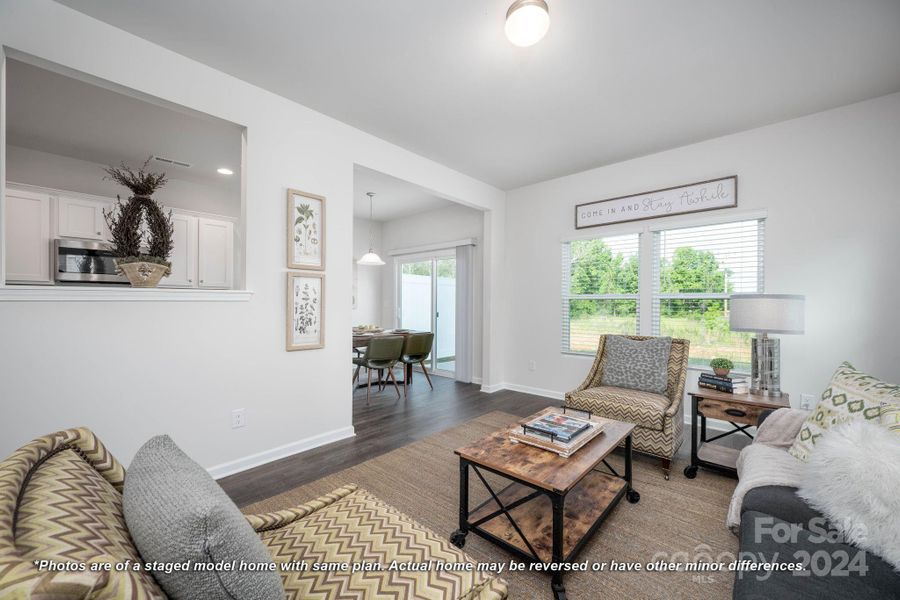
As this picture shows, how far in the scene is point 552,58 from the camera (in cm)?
232

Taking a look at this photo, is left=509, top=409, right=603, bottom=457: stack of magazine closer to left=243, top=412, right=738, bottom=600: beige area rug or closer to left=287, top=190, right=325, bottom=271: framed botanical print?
left=243, top=412, right=738, bottom=600: beige area rug

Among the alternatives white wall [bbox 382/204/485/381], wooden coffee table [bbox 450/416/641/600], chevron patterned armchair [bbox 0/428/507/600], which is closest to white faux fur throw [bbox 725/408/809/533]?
wooden coffee table [bbox 450/416/641/600]

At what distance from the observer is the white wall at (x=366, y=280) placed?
261 inches

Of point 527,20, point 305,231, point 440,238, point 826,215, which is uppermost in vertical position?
point 527,20

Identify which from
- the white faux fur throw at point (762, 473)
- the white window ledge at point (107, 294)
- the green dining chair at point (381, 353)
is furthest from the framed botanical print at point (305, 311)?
the white faux fur throw at point (762, 473)

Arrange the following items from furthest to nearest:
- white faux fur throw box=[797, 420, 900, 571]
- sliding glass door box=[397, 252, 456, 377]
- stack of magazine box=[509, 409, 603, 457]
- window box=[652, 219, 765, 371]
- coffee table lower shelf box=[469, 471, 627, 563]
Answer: sliding glass door box=[397, 252, 456, 377] → window box=[652, 219, 765, 371] → stack of magazine box=[509, 409, 603, 457] → coffee table lower shelf box=[469, 471, 627, 563] → white faux fur throw box=[797, 420, 900, 571]

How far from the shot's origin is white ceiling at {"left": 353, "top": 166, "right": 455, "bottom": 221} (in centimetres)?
461

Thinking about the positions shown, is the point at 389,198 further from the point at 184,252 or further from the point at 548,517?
the point at 548,517

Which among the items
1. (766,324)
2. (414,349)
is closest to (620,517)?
(766,324)

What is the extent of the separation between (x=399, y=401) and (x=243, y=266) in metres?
2.45

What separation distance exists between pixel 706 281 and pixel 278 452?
13.3 ft

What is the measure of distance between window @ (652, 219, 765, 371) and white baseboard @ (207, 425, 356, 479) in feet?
10.7

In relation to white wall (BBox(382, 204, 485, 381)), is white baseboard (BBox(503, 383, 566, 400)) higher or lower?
lower

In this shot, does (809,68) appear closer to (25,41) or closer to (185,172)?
(25,41)
